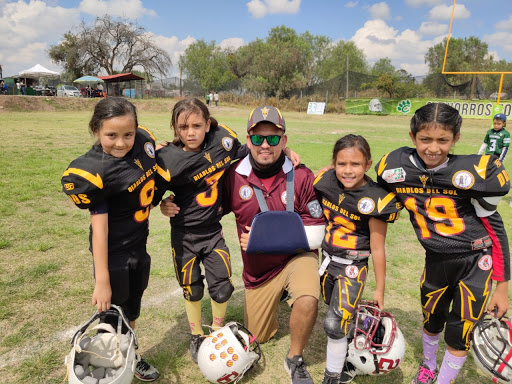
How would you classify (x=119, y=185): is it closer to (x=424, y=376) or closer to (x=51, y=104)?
(x=424, y=376)

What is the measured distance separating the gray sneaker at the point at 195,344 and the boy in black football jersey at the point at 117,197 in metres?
0.32

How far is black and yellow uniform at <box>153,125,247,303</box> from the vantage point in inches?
120

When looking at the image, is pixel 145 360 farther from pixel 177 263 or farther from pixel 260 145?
pixel 260 145

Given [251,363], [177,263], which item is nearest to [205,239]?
[177,263]

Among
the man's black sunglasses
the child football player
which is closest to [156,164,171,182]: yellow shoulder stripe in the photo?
the man's black sunglasses

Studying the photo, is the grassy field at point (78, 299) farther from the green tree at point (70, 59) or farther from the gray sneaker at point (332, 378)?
the green tree at point (70, 59)

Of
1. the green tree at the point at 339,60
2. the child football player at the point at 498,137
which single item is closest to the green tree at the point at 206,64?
the green tree at the point at 339,60

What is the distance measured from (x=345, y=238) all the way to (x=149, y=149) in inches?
66.9

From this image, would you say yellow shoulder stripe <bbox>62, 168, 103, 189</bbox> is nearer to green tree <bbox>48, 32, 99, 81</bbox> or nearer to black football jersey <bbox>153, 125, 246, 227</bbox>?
black football jersey <bbox>153, 125, 246, 227</bbox>

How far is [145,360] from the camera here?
302 centimetres

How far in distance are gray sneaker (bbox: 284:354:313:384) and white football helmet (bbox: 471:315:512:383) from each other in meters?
1.19

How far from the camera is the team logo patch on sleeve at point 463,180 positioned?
2.41m

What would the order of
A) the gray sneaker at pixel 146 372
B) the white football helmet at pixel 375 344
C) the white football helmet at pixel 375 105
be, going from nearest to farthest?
the white football helmet at pixel 375 344 → the gray sneaker at pixel 146 372 → the white football helmet at pixel 375 105

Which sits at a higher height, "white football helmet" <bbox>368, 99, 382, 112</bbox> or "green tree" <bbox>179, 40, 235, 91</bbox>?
"green tree" <bbox>179, 40, 235, 91</bbox>
